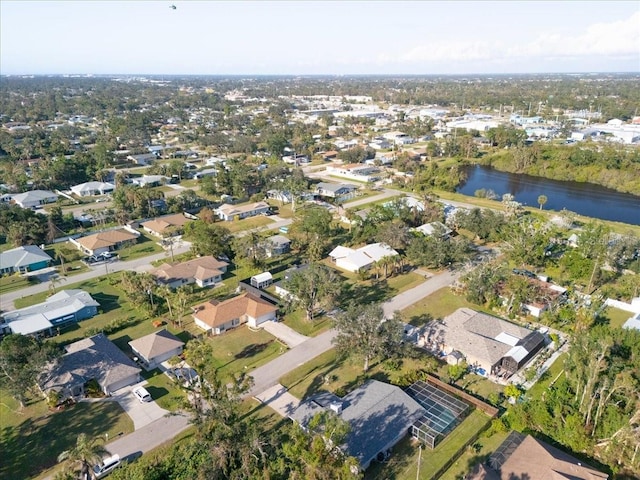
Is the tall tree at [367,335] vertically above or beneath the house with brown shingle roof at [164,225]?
above

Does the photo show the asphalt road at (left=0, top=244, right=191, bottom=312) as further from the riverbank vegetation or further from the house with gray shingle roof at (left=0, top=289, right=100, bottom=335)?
the riverbank vegetation

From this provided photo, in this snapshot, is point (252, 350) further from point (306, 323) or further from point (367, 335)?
point (367, 335)

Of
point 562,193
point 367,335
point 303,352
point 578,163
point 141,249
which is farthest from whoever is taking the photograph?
point 578,163

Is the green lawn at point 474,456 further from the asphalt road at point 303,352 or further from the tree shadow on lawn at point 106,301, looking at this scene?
the tree shadow on lawn at point 106,301

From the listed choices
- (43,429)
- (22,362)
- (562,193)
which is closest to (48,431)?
(43,429)

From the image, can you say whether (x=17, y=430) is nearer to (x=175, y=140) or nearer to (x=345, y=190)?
(x=345, y=190)

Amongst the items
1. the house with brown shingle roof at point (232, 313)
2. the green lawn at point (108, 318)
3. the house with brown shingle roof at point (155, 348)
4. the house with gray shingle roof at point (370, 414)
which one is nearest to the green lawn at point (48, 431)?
the house with brown shingle roof at point (155, 348)

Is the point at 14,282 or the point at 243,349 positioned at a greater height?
the point at 243,349
